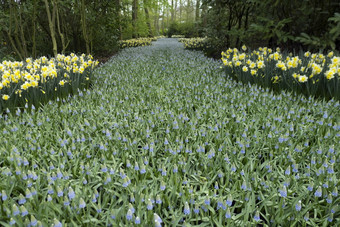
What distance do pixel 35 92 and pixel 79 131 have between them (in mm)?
1330

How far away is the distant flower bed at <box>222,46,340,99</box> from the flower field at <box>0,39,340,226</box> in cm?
63

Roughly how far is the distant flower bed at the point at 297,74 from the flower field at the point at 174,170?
63cm

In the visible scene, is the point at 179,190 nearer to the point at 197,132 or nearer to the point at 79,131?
the point at 197,132

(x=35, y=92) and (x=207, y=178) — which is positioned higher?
(x=35, y=92)

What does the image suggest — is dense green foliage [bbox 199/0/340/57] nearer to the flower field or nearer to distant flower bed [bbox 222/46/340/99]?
distant flower bed [bbox 222/46/340/99]

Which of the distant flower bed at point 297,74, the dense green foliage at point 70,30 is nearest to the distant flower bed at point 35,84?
the distant flower bed at point 297,74

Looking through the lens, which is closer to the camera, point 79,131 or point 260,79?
point 79,131

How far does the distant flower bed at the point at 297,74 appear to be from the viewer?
3.24m

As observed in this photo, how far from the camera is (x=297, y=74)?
11.7 ft

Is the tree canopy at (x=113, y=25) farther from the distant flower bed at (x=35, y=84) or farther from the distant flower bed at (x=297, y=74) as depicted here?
the distant flower bed at (x=35, y=84)

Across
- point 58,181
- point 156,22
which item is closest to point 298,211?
point 58,181

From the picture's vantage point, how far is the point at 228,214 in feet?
3.90

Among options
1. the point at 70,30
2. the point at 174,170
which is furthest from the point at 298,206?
the point at 70,30

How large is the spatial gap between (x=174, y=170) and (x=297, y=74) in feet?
9.33
